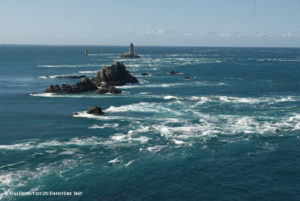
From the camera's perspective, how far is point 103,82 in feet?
409

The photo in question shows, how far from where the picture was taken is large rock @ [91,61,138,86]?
12556cm

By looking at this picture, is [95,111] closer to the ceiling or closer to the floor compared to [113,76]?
closer to the floor

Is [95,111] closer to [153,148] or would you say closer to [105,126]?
[105,126]

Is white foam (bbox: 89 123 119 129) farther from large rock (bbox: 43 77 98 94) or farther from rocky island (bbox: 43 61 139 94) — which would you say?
large rock (bbox: 43 77 98 94)

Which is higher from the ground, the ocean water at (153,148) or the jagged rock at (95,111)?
the jagged rock at (95,111)

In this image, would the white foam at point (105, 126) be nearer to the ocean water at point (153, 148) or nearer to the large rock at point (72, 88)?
the ocean water at point (153, 148)

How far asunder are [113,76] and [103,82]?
6007mm

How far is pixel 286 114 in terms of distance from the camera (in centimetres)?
7988

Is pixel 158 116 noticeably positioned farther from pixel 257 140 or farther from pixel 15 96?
pixel 15 96

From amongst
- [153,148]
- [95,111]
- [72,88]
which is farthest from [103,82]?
[153,148]

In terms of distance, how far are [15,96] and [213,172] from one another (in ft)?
262

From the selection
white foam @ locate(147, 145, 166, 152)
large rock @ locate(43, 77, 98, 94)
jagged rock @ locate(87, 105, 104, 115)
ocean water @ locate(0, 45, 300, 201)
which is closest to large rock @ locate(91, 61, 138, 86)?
large rock @ locate(43, 77, 98, 94)

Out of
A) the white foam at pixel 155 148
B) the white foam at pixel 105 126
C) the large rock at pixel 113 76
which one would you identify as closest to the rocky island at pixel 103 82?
the large rock at pixel 113 76

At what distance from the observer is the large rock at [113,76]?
412ft
